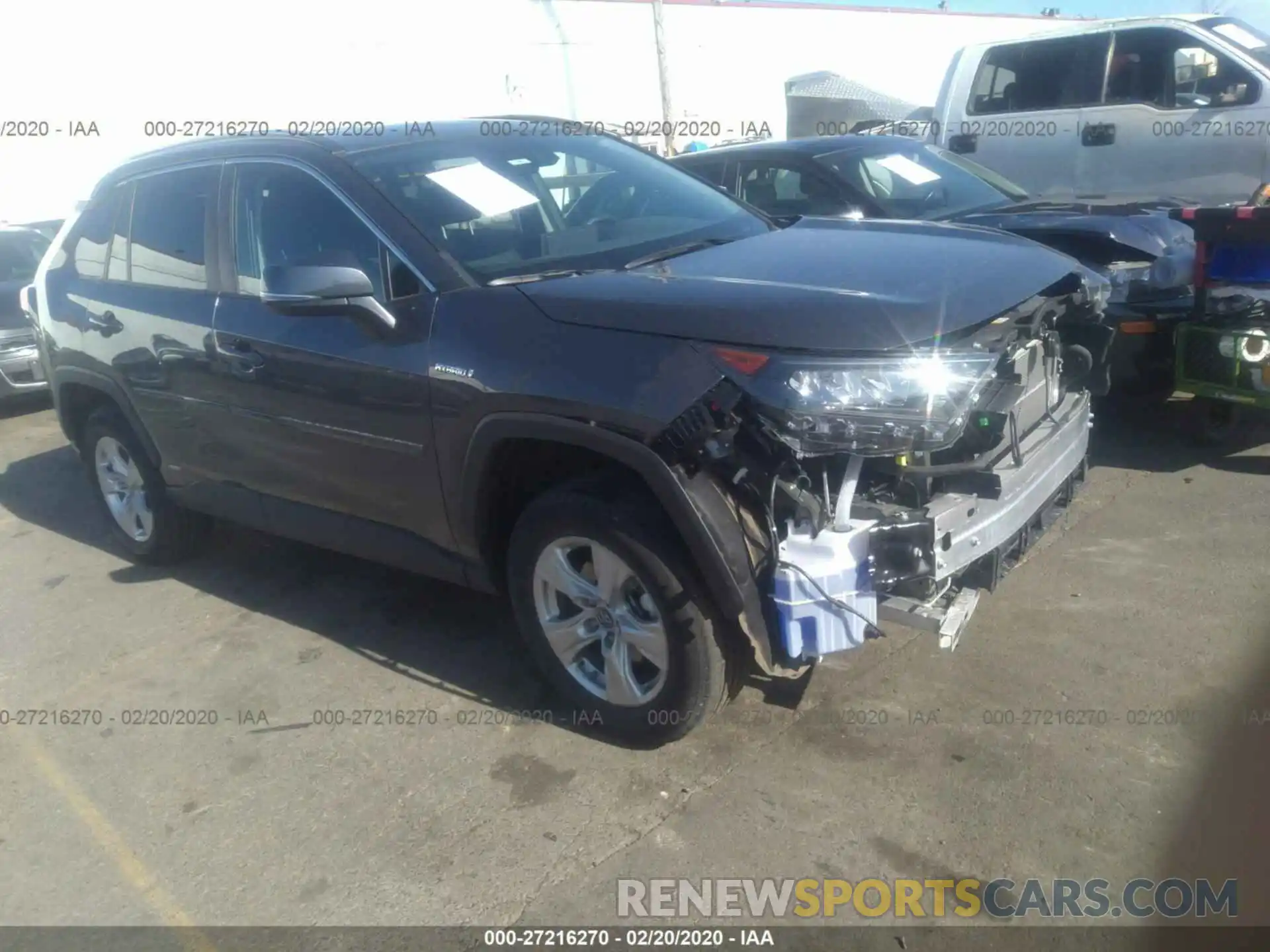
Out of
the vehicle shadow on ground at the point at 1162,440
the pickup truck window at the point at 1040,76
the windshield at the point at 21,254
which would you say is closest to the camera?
the vehicle shadow on ground at the point at 1162,440

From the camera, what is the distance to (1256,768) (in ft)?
10.2

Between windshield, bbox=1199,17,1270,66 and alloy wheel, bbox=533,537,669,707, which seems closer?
alloy wheel, bbox=533,537,669,707

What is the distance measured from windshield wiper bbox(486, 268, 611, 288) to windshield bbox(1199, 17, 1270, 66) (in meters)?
6.23

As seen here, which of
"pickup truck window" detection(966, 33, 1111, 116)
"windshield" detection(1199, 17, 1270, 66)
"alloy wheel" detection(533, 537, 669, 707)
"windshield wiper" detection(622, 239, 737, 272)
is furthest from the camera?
"pickup truck window" detection(966, 33, 1111, 116)

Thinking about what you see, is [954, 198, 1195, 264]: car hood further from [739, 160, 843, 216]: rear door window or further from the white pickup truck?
the white pickup truck

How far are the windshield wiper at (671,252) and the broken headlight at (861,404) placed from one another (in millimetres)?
874

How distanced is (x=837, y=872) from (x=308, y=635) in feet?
8.36

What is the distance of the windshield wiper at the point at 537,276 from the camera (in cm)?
343

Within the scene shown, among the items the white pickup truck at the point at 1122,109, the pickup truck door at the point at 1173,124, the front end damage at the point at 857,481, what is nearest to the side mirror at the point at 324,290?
the front end damage at the point at 857,481

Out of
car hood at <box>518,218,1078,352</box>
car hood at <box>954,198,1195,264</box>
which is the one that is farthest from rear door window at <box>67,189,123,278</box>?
car hood at <box>954,198,1195,264</box>

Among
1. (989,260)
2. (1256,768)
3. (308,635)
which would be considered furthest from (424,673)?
(1256,768)

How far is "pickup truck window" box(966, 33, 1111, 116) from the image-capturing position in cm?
816

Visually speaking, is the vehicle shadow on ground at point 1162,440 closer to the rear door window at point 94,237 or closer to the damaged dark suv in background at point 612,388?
the damaged dark suv in background at point 612,388

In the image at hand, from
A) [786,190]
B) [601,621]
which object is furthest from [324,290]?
[786,190]
